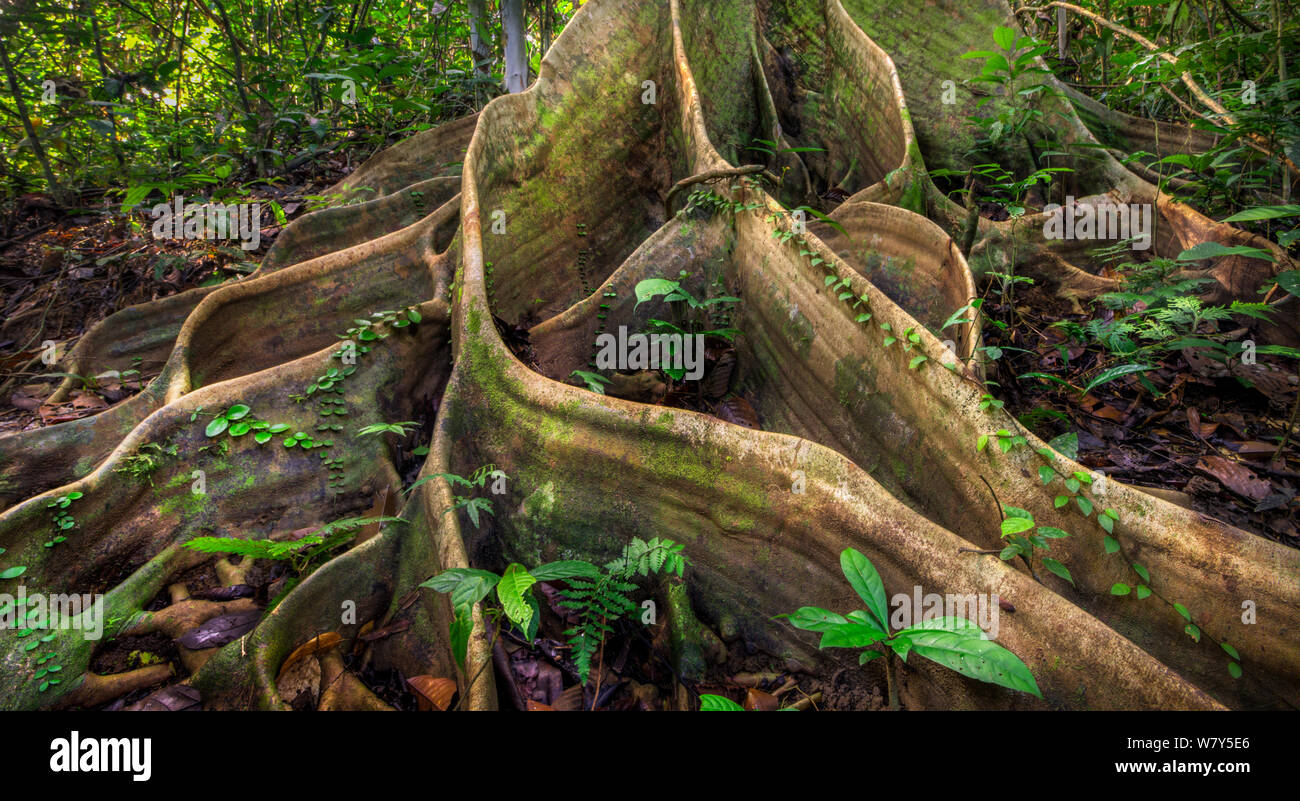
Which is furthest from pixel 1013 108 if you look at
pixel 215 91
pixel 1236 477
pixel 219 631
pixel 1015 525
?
pixel 215 91

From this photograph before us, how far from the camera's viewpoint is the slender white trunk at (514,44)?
4.84 meters

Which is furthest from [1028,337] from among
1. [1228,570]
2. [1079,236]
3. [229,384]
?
[229,384]

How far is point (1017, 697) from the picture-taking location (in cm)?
162

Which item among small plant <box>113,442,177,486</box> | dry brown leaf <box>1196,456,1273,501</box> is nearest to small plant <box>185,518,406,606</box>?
small plant <box>113,442,177,486</box>

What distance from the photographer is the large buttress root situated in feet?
5.86

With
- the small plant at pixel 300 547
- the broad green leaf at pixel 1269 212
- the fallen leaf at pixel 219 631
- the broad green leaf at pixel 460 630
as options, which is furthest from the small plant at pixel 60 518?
the broad green leaf at pixel 1269 212

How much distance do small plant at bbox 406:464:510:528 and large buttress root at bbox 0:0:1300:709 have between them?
6cm

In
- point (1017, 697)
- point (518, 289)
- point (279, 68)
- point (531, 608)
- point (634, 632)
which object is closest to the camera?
point (531, 608)

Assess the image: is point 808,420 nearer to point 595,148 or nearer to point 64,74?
point 595,148

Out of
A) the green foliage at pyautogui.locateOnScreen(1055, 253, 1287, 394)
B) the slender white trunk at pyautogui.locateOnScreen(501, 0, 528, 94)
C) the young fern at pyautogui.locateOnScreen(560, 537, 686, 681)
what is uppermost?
the slender white trunk at pyautogui.locateOnScreen(501, 0, 528, 94)

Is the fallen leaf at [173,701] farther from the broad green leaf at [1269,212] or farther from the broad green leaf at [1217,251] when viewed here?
the broad green leaf at [1217,251]

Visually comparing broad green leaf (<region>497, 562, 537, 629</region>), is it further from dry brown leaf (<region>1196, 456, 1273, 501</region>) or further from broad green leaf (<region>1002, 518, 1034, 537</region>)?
dry brown leaf (<region>1196, 456, 1273, 501</region>)

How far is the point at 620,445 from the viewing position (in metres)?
2.35

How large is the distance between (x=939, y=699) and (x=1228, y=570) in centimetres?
85
